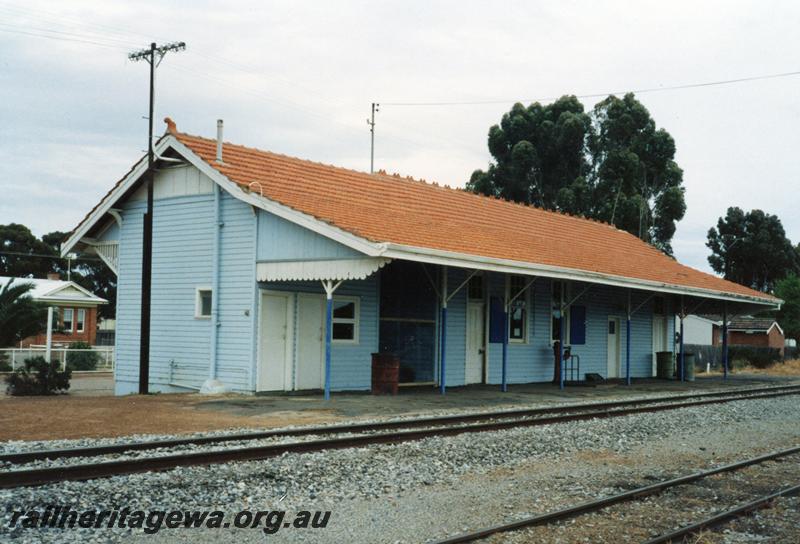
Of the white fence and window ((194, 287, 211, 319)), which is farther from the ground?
window ((194, 287, 211, 319))

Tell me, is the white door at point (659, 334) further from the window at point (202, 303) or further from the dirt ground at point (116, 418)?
the dirt ground at point (116, 418)

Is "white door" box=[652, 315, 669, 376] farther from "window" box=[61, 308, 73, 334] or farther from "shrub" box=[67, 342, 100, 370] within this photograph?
"window" box=[61, 308, 73, 334]

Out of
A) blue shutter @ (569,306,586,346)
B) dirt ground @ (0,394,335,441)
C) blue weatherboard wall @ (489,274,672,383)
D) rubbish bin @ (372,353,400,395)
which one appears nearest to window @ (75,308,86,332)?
blue weatherboard wall @ (489,274,672,383)

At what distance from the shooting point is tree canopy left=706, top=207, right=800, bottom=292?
252 ft

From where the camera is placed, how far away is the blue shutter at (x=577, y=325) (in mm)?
23891

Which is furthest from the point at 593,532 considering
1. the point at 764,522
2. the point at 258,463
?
the point at 258,463

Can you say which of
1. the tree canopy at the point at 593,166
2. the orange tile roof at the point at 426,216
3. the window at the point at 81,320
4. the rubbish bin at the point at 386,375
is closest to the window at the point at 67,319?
the window at the point at 81,320

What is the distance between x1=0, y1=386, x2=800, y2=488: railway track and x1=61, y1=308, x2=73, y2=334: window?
3490 centimetres

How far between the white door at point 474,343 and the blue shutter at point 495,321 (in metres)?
0.25

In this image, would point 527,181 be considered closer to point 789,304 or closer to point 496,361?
point 789,304

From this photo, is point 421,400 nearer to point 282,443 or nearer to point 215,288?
point 215,288

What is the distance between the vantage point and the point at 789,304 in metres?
61.1

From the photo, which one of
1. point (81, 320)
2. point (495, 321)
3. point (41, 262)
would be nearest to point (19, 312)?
point (495, 321)

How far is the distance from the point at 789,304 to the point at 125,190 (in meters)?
53.9
